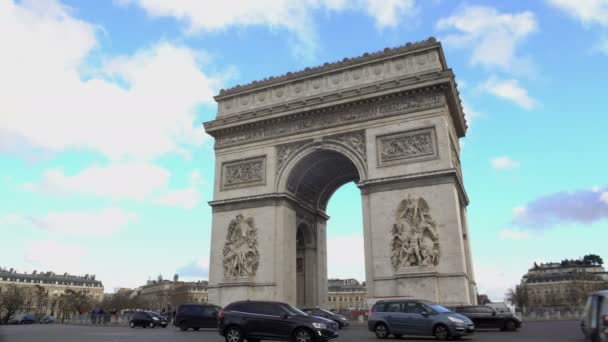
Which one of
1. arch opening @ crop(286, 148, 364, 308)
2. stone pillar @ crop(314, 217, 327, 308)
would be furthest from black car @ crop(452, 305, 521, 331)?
stone pillar @ crop(314, 217, 327, 308)

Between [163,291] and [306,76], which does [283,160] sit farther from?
[163,291]

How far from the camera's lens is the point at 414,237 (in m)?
22.5

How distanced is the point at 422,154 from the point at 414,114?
2.23 metres

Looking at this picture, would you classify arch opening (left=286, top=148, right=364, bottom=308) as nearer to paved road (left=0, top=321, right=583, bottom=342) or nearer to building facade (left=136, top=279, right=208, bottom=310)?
paved road (left=0, top=321, right=583, bottom=342)

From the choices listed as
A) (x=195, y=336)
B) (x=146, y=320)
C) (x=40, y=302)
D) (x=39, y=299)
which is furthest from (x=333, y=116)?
(x=40, y=302)

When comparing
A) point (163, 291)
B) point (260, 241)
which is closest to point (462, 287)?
point (260, 241)

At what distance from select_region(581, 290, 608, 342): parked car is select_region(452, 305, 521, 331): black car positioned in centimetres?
1192

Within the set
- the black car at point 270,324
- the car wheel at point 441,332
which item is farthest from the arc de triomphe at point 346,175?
the black car at point 270,324

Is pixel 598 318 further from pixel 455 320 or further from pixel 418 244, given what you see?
pixel 418 244

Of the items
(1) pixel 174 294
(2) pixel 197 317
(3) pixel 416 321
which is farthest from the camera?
(1) pixel 174 294

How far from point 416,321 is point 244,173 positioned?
16.7 metres

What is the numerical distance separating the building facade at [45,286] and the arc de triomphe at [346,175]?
7691 cm

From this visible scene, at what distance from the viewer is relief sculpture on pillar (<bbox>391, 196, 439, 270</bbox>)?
72.4 feet

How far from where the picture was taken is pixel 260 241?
26578mm
